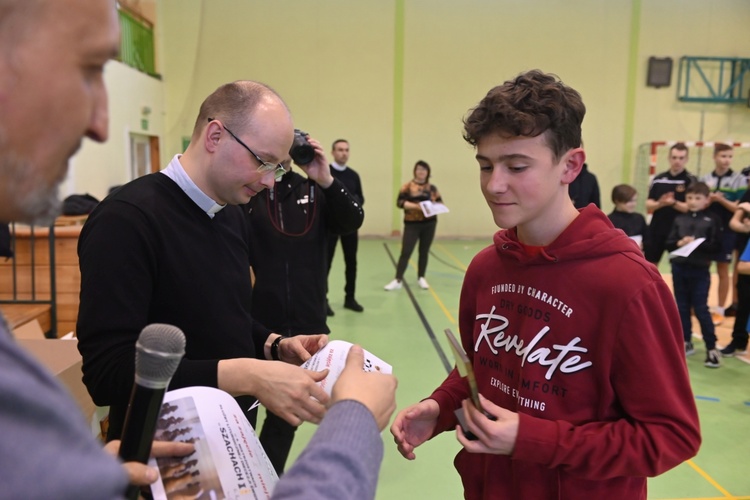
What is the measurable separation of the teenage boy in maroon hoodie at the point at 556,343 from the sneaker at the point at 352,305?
4.66 metres

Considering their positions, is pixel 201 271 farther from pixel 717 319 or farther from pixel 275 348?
pixel 717 319

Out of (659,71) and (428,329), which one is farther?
(659,71)

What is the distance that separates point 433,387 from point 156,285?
300 centimetres

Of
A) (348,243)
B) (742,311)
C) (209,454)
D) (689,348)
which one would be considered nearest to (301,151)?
(209,454)

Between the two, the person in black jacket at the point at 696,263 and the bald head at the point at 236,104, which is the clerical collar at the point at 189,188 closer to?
the bald head at the point at 236,104

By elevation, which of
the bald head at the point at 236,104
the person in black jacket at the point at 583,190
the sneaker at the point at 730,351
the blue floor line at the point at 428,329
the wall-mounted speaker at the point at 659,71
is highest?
the wall-mounted speaker at the point at 659,71

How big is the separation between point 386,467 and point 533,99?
7.93 feet

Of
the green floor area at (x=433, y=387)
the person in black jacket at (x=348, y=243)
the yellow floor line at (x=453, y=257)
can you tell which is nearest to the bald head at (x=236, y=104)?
the green floor area at (x=433, y=387)

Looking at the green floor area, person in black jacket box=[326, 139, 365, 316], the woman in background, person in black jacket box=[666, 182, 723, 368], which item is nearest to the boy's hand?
the green floor area

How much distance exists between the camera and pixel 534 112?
130 cm

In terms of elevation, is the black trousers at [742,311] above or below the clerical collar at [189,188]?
below

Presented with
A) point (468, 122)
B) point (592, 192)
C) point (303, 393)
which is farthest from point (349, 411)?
point (592, 192)

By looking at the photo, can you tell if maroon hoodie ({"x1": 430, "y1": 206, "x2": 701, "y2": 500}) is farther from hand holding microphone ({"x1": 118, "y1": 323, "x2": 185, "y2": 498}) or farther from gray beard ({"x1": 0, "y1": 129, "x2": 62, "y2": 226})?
gray beard ({"x1": 0, "y1": 129, "x2": 62, "y2": 226})

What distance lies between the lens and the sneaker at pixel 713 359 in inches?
181
